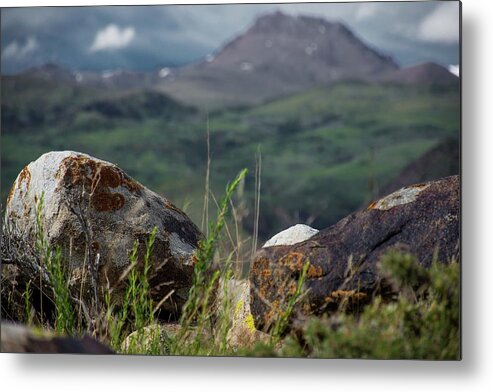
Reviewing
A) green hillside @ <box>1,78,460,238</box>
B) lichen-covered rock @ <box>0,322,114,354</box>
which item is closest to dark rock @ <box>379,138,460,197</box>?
green hillside @ <box>1,78,460,238</box>

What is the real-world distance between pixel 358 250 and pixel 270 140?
20.6ft

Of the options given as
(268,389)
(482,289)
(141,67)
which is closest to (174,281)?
(268,389)

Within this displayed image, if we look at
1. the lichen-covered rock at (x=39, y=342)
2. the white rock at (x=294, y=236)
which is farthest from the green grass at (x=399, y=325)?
the lichen-covered rock at (x=39, y=342)

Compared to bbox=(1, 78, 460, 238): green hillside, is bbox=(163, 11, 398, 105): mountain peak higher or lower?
higher

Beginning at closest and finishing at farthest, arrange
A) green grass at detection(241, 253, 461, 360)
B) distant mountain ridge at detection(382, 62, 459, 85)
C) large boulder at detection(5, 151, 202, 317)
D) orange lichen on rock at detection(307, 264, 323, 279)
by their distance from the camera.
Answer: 1. green grass at detection(241, 253, 461, 360)
2. orange lichen on rock at detection(307, 264, 323, 279)
3. large boulder at detection(5, 151, 202, 317)
4. distant mountain ridge at detection(382, 62, 459, 85)

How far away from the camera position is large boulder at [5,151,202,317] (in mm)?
4363

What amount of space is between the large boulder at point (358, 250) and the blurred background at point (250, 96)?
0.29m

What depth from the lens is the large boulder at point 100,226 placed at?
4363 mm

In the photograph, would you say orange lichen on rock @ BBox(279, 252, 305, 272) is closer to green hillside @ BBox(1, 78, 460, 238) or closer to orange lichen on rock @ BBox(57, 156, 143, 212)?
orange lichen on rock @ BBox(57, 156, 143, 212)

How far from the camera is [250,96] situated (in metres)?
8.96

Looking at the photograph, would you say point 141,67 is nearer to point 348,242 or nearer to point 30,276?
point 30,276

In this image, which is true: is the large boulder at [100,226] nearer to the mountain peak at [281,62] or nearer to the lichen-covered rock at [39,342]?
the lichen-covered rock at [39,342]

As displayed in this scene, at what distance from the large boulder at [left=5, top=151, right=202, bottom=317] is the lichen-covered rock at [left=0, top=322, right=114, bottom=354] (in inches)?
12.1

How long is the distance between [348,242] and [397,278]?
0.34 m
